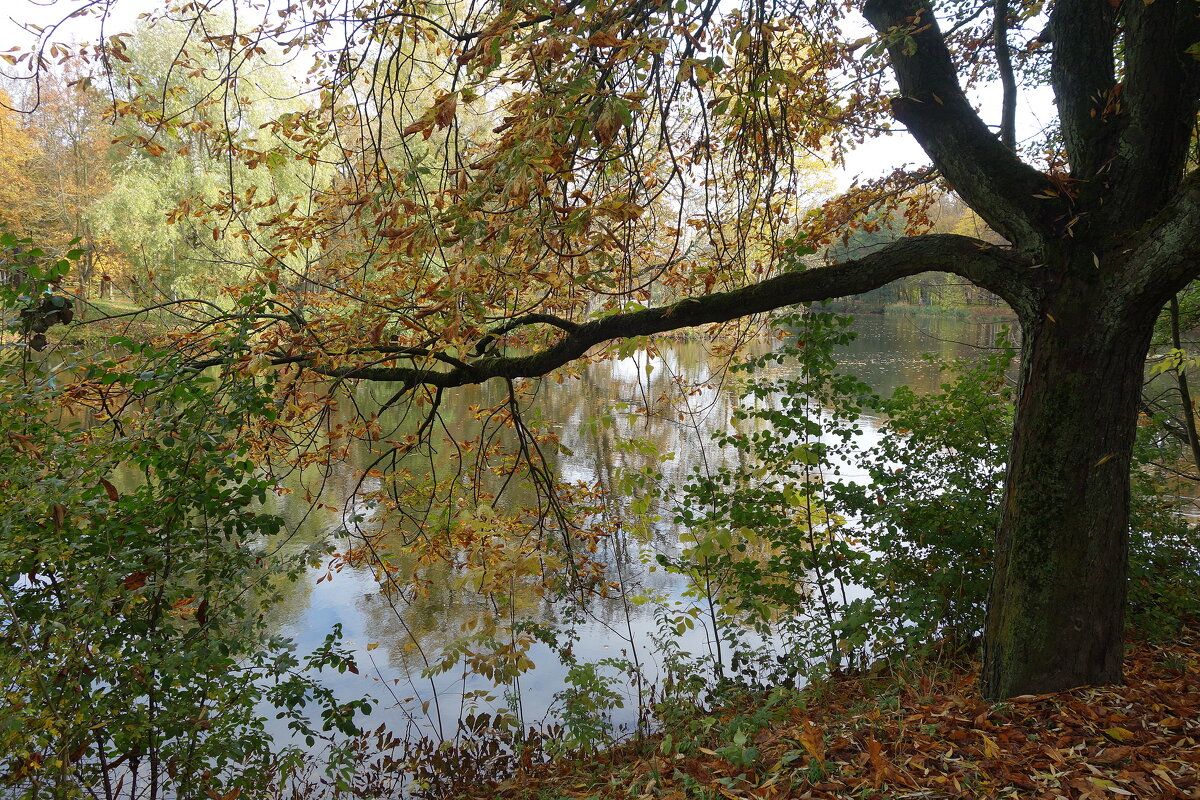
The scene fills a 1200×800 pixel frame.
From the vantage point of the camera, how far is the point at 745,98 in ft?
10.8

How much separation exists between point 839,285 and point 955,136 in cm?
96

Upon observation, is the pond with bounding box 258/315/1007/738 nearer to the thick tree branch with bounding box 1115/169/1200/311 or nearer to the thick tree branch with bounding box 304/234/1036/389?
the thick tree branch with bounding box 304/234/1036/389

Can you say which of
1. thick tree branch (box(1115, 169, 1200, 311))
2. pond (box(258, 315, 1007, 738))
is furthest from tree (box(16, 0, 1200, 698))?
pond (box(258, 315, 1007, 738))

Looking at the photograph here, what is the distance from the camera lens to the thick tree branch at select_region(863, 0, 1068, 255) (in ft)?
10.4

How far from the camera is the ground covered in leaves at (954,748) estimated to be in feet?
8.11

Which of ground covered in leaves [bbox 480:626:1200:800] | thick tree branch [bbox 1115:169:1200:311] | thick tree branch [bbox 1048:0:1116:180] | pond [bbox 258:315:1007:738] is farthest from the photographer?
pond [bbox 258:315:1007:738]

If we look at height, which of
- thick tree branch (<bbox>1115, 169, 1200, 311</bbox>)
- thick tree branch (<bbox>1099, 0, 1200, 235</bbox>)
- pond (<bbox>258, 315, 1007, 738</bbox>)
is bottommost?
pond (<bbox>258, 315, 1007, 738</bbox>)

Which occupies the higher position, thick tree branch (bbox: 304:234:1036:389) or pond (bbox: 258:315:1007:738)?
thick tree branch (bbox: 304:234:1036:389)

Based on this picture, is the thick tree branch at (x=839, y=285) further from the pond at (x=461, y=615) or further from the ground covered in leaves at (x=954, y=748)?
the ground covered in leaves at (x=954, y=748)

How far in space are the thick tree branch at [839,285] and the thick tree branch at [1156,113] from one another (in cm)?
45

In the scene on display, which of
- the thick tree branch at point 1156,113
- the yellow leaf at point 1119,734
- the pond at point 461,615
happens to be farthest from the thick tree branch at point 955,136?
the yellow leaf at point 1119,734

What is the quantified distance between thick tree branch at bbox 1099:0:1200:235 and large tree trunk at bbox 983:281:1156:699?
0.47 metres

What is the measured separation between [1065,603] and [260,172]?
16.4 meters

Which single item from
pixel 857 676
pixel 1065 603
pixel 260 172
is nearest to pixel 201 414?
pixel 1065 603
